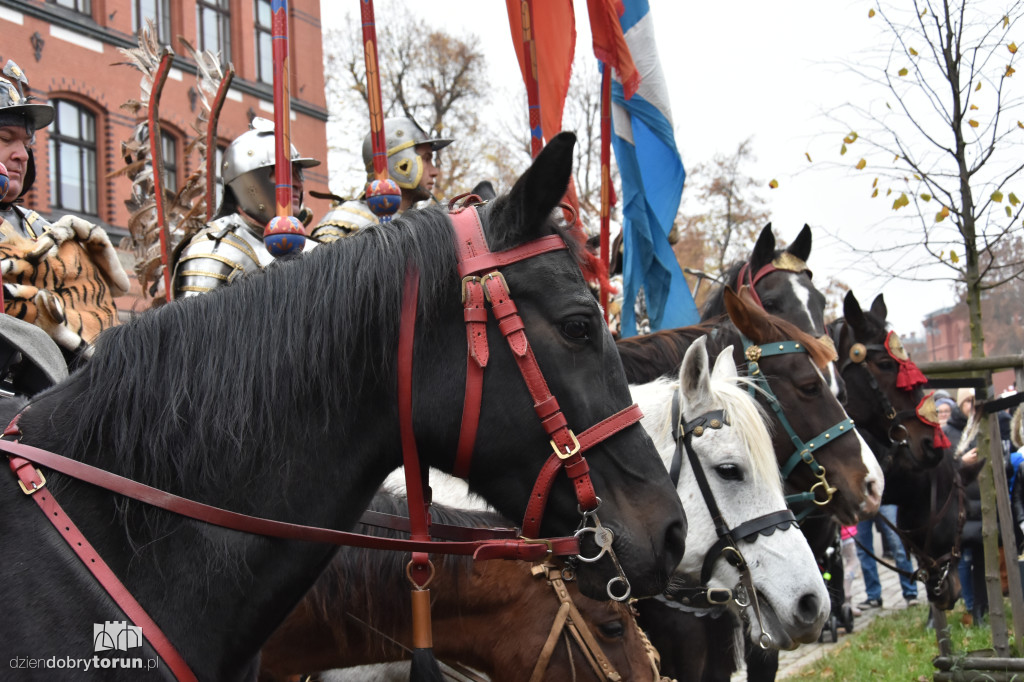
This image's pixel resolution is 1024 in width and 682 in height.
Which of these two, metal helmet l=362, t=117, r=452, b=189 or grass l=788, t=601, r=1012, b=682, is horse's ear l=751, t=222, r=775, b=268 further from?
grass l=788, t=601, r=1012, b=682

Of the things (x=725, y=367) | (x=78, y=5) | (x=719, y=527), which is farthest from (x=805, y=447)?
(x=78, y=5)

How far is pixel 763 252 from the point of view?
621 cm

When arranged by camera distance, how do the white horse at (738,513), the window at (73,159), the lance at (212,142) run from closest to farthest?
the white horse at (738,513), the lance at (212,142), the window at (73,159)

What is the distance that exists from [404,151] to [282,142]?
334cm

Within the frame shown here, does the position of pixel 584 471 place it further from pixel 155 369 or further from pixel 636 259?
A: pixel 636 259

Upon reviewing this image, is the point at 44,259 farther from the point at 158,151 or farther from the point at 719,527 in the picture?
the point at 719,527

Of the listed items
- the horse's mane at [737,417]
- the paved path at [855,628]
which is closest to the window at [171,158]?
the paved path at [855,628]

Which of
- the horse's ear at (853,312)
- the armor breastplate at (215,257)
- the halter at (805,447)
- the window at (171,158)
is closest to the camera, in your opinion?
the armor breastplate at (215,257)

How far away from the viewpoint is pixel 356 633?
329cm

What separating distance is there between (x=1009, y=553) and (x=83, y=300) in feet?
22.4

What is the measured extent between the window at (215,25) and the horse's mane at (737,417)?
842 inches

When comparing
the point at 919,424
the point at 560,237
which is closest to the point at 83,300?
the point at 560,237

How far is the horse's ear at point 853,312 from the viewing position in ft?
24.8

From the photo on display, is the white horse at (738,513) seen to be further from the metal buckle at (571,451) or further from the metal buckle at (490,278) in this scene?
the metal buckle at (490,278)
